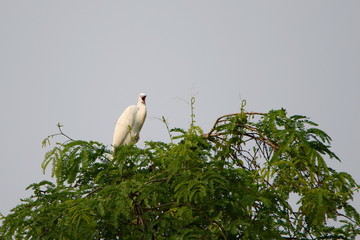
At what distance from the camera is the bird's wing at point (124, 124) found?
916 centimetres

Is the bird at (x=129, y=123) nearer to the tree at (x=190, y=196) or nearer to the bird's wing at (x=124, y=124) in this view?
the bird's wing at (x=124, y=124)

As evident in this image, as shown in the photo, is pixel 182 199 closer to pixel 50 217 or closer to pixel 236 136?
pixel 50 217

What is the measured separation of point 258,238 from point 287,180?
0.58m

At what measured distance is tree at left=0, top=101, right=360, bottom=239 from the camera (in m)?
4.06

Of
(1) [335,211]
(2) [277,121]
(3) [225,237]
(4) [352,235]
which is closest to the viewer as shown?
(3) [225,237]

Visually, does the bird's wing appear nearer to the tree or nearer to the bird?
the bird

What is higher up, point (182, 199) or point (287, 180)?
point (287, 180)

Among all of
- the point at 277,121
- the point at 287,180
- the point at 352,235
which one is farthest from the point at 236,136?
the point at 352,235

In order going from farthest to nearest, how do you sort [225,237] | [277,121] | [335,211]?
[277,121], [335,211], [225,237]

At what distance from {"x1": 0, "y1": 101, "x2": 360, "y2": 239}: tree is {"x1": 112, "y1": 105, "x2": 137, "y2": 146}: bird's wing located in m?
3.95

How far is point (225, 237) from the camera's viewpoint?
4.05 meters

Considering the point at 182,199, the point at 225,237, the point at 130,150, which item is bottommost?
the point at 225,237

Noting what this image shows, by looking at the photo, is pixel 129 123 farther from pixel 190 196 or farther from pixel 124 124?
pixel 190 196

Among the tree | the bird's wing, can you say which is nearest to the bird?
the bird's wing
